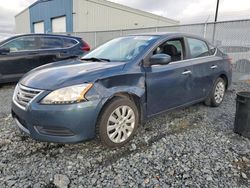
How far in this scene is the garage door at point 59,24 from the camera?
62.3 ft

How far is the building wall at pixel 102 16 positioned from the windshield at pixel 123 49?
15.0 metres

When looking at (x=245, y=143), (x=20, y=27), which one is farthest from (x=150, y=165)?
(x=20, y=27)

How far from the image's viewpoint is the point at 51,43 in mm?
6715

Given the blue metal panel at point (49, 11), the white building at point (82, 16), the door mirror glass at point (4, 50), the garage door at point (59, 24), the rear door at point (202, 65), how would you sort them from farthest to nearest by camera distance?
the garage door at point (59, 24) → the blue metal panel at point (49, 11) → the white building at point (82, 16) → the door mirror glass at point (4, 50) → the rear door at point (202, 65)

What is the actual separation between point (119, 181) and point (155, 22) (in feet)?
80.4

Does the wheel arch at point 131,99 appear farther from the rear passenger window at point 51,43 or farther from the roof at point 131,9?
the roof at point 131,9

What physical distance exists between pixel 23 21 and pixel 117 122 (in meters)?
28.4

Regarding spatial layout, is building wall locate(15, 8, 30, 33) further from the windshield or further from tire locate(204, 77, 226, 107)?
tire locate(204, 77, 226, 107)

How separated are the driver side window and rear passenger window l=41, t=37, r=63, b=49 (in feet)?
13.9

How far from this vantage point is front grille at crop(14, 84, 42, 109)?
2.59 metres

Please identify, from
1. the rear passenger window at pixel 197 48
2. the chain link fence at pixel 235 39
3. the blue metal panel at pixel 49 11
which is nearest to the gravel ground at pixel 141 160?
the rear passenger window at pixel 197 48

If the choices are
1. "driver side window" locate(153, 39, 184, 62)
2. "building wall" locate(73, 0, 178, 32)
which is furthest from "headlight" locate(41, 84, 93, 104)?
"building wall" locate(73, 0, 178, 32)

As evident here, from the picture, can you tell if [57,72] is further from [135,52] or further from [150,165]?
[150,165]

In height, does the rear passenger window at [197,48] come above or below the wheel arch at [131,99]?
above
